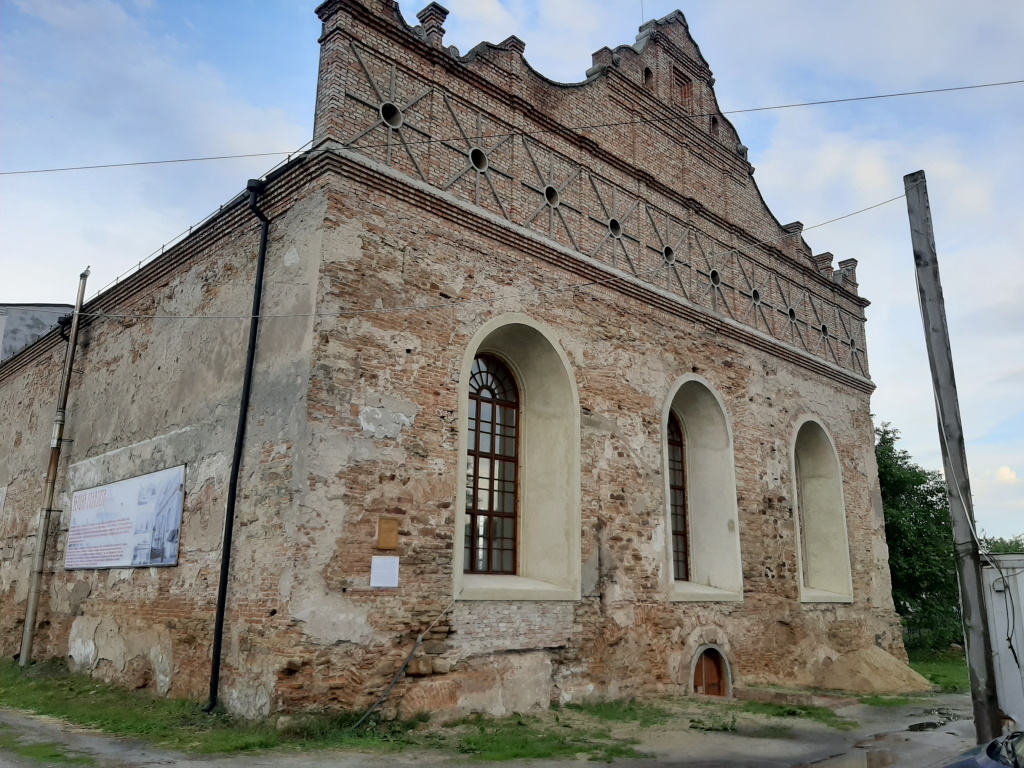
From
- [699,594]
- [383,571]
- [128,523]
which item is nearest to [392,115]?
[383,571]

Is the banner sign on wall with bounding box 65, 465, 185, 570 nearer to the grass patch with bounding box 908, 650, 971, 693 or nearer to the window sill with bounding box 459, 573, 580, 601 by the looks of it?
the window sill with bounding box 459, 573, 580, 601

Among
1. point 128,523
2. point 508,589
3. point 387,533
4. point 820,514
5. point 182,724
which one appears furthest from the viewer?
point 820,514

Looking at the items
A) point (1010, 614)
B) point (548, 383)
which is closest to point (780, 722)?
point (1010, 614)

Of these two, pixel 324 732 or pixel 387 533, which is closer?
pixel 324 732

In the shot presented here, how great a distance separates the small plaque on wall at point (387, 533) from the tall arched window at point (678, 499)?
20.2 feet

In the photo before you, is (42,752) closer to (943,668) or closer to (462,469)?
(462,469)

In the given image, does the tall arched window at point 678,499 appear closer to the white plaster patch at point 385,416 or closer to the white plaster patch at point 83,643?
the white plaster patch at point 385,416

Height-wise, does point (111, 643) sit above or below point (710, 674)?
above

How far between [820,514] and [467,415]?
33.6 feet

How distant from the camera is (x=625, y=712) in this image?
33.9ft

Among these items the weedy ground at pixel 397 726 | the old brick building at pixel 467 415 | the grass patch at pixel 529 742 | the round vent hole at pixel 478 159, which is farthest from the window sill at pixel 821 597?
the round vent hole at pixel 478 159

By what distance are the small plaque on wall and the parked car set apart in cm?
571

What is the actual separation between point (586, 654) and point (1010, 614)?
5.21m

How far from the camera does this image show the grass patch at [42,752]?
7117 millimetres
